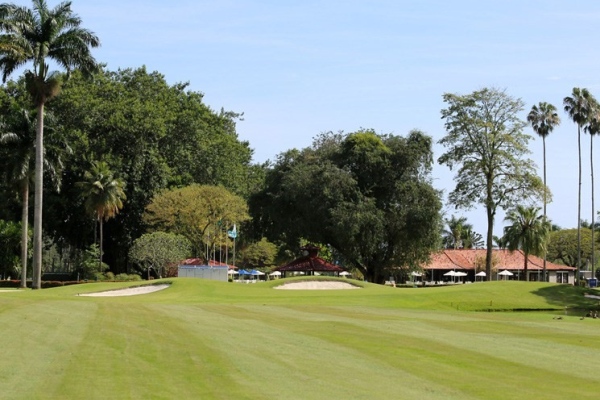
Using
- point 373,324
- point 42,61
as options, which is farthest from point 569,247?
point 373,324

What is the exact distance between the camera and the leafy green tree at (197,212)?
8025 cm

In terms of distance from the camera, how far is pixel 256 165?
4813 inches

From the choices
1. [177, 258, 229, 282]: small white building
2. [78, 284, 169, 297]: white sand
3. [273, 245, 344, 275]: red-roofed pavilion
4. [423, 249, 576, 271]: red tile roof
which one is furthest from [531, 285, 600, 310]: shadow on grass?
[423, 249, 576, 271]: red tile roof

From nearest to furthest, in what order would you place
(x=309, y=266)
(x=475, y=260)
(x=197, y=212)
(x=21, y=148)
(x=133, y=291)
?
(x=133, y=291) < (x=21, y=148) < (x=309, y=266) < (x=197, y=212) < (x=475, y=260)

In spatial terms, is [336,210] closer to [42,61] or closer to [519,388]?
[42,61]

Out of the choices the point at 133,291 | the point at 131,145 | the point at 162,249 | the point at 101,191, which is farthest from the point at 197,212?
the point at 133,291

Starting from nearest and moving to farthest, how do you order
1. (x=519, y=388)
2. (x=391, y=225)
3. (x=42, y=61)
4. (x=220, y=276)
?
(x=519, y=388) < (x=42, y=61) < (x=220, y=276) < (x=391, y=225)

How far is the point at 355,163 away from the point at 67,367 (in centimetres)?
6203

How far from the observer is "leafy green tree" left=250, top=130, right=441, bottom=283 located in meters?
74.4

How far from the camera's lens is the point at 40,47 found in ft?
188

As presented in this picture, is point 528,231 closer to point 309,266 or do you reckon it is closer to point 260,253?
point 309,266

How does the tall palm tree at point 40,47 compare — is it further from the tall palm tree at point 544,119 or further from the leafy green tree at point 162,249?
the tall palm tree at point 544,119

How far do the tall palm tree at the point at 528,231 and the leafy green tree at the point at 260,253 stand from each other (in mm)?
34194

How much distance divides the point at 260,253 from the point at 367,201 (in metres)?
44.7
